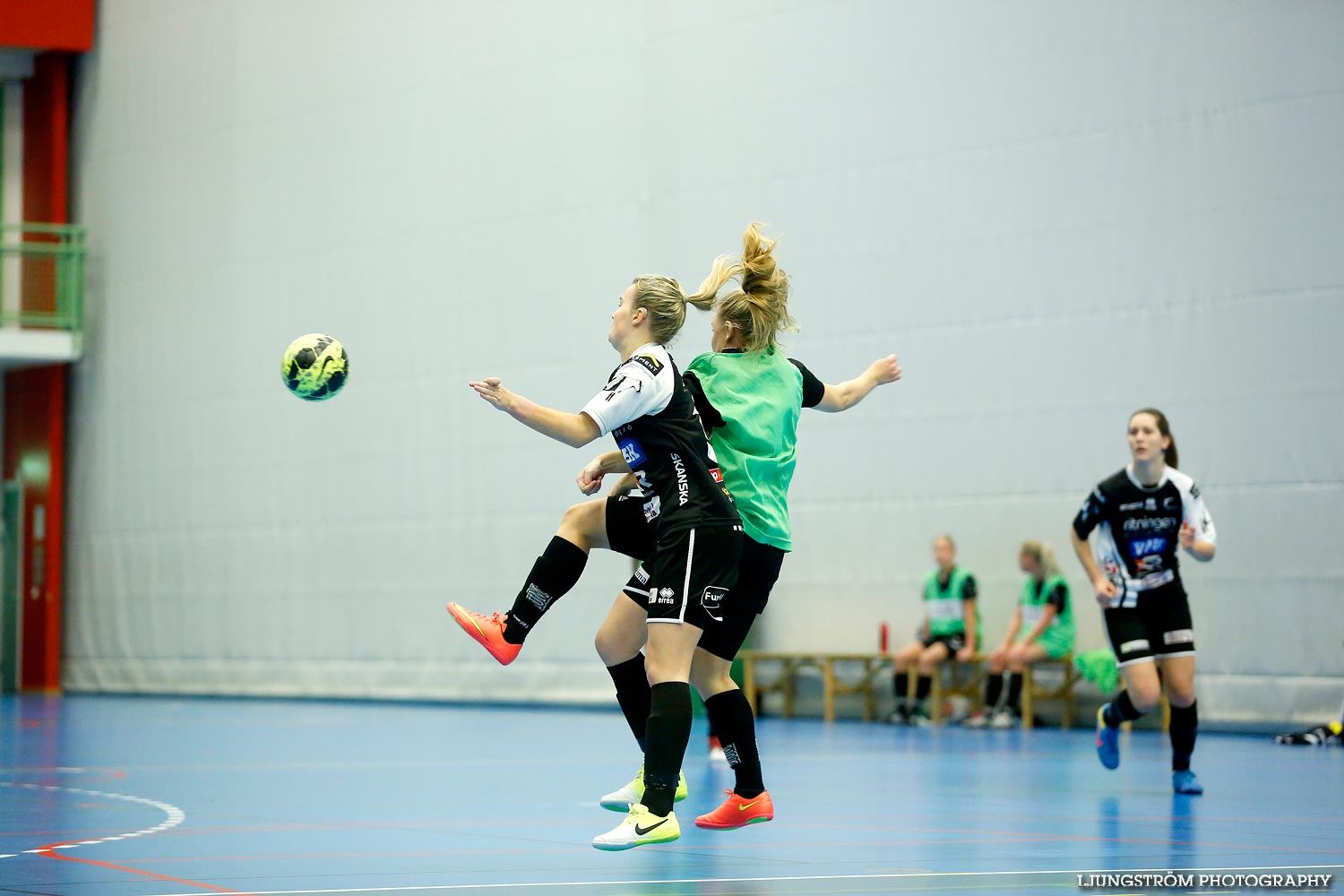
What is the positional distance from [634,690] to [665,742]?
2.86 feet

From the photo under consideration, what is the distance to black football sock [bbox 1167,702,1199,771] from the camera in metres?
8.47

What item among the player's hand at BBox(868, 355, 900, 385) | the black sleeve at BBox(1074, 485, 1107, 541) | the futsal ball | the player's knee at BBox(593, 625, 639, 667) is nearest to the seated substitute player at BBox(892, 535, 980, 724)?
the black sleeve at BBox(1074, 485, 1107, 541)

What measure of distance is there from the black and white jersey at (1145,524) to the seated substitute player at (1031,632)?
5.31m

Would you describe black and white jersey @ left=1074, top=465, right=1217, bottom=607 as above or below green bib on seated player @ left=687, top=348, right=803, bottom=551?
below

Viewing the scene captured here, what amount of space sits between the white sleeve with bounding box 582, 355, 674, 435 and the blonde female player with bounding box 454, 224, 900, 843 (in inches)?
15.4

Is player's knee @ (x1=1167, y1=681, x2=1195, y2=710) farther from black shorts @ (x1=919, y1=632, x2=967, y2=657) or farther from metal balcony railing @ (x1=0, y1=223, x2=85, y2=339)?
metal balcony railing @ (x1=0, y1=223, x2=85, y2=339)

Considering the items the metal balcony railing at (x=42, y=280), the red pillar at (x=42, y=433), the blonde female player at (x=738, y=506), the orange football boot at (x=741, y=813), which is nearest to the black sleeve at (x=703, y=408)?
the blonde female player at (x=738, y=506)

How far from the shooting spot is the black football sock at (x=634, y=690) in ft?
20.8

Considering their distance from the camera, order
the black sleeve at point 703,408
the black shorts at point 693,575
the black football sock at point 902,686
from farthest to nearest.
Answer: the black football sock at point 902,686, the black sleeve at point 703,408, the black shorts at point 693,575

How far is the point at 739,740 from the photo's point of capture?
5984mm

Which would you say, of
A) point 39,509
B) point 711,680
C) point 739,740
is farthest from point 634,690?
point 39,509

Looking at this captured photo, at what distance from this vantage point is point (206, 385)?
72.6 ft

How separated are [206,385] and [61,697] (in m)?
4.39

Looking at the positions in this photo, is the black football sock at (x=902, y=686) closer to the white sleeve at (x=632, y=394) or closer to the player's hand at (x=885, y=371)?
the player's hand at (x=885, y=371)
